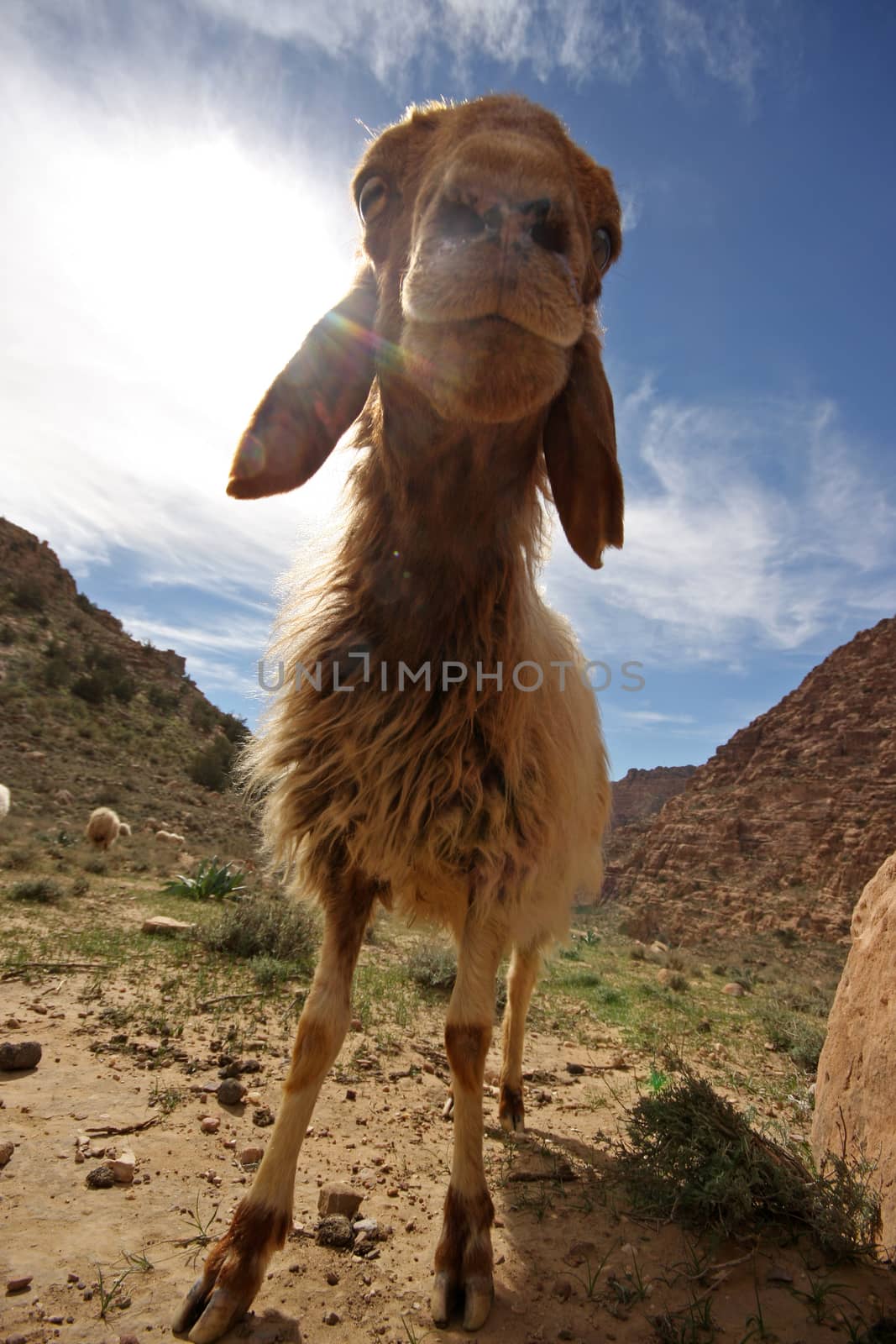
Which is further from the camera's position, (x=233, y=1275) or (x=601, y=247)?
(x=601, y=247)

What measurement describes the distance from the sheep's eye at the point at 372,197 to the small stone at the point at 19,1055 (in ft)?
13.7

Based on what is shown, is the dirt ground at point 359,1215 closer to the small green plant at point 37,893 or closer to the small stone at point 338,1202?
the small stone at point 338,1202

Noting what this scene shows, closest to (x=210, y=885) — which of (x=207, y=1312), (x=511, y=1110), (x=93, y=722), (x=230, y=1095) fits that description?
(x=230, y=1095)

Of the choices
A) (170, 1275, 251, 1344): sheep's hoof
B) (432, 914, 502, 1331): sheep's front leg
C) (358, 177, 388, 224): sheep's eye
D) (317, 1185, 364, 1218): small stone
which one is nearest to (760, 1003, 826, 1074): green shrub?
(432, 914, 502, 1331): sheep's front leg

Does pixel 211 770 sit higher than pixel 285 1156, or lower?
higher

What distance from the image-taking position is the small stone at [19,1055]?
141 inches

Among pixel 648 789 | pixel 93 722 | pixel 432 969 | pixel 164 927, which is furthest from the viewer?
pixel 648 789

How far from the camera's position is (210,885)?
447 inches

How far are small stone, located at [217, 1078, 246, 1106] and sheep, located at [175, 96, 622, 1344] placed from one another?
3.94 ft

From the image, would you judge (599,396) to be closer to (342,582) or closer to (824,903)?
(342,582)

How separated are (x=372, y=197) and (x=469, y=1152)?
3.69 metres

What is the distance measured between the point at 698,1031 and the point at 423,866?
17.6 ft

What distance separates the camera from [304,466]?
2.88 m

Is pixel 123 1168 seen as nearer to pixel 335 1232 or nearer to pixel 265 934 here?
pixel 335 1232
